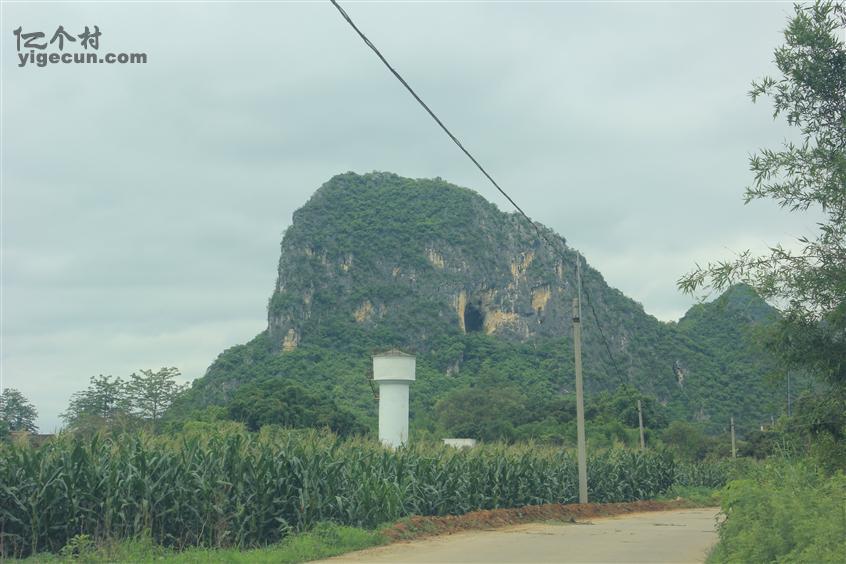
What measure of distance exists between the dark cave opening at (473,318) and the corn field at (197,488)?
377ft

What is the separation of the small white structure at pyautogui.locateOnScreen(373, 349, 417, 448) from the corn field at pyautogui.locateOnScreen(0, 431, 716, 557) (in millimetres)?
17802

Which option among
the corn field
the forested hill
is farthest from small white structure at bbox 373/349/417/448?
the forested hill

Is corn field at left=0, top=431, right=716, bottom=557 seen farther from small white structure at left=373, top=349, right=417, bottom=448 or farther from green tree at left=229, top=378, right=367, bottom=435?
green tree at left=229, top=378, right=367, bottom=435

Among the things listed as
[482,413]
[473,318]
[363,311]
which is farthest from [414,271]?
[482,413]

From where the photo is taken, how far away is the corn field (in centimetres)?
1548

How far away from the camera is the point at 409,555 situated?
15352 mm

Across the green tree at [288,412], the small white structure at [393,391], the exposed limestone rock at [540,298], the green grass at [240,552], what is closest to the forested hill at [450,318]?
the exposed limestone rock at [540,298]

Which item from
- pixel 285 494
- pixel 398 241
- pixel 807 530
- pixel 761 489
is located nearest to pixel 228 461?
pixel 285 494

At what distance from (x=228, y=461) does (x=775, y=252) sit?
35.3 ft

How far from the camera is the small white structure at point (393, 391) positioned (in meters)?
40.6

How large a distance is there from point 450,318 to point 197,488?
11508 centimetres

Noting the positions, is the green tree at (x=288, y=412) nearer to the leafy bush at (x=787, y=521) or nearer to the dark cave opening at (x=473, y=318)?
the leafy bush at (x=787, y=521)

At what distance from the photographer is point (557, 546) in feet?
56.4

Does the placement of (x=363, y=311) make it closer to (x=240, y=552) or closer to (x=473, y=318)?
(x=473, y=318)
